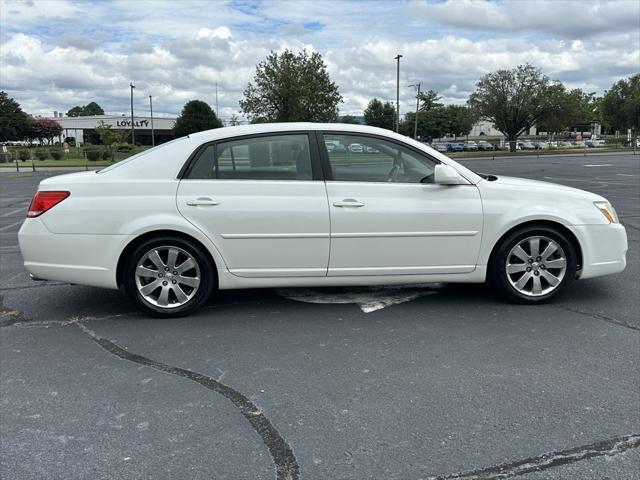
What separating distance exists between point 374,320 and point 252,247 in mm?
1177

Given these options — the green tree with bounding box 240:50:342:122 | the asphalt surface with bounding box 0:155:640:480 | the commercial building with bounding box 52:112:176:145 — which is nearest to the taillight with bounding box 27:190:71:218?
the asphalt surface with bounding box 0:155:640:480

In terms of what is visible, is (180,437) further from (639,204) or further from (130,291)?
(639,204)

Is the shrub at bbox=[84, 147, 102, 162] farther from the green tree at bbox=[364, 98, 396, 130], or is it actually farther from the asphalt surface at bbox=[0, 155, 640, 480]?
the green tree at bbox=[364, 98, 396, 130]

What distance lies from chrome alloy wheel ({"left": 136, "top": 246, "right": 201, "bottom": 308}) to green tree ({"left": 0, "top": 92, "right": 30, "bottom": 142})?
85.1m

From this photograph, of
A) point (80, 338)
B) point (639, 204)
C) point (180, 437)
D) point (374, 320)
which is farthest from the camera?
point (639, 204)

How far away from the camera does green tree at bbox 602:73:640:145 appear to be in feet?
218

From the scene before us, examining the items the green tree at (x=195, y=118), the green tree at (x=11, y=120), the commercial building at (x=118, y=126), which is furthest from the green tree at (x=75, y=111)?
the green tree at (x=195, y=118)

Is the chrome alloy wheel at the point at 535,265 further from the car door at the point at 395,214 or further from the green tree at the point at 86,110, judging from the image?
the green tree at the point at 86,110

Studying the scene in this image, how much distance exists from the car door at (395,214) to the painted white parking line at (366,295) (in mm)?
464

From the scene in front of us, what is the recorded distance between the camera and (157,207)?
15.3 ft

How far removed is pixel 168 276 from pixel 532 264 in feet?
10.3

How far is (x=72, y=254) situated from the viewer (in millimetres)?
4719

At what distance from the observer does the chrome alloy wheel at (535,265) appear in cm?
499

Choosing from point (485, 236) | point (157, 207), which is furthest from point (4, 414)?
point (485, 236)
